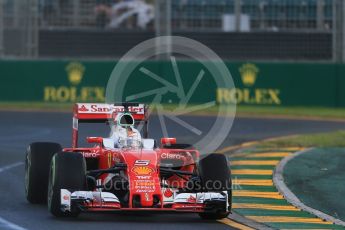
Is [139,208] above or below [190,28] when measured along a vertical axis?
below

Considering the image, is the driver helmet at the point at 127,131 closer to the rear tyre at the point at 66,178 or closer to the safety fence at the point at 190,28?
the rear tyre at the point at 66,178

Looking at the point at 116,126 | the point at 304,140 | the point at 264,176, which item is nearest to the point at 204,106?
the point at 304,140

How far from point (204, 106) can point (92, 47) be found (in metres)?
5.93

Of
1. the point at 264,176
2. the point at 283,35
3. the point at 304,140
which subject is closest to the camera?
the point at 264,176

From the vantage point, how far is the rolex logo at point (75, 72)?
111 feet

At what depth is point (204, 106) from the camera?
107ft

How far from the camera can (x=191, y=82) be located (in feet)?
109

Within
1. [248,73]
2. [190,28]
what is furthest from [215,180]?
[190,28]

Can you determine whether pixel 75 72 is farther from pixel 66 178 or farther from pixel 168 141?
pixel 66 178

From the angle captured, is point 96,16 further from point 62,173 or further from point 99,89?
point 62,173

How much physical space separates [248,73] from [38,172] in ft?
65.5

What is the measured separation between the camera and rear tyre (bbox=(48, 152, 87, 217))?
12594 mm

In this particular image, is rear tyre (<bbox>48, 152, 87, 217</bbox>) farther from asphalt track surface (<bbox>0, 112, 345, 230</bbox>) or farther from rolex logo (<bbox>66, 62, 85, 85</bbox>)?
rolex logo (<bbox>66, 62, 85, 85</bbox>)

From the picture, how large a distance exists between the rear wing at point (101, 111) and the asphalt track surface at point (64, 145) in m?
1.35
